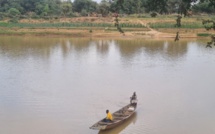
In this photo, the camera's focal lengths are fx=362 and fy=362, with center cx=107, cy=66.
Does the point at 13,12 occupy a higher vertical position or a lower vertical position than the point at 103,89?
higher

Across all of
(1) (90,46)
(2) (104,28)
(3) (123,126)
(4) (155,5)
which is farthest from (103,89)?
(2) (104,28)

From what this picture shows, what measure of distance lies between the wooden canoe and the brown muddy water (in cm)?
26

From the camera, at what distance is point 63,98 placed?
1614cm

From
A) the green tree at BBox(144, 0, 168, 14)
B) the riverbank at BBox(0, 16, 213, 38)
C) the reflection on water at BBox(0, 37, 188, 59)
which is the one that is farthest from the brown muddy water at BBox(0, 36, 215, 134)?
the riverbank at BBox(0, 16, 213, 38)

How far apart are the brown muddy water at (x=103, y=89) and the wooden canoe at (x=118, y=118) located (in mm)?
264

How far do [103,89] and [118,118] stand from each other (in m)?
5.18

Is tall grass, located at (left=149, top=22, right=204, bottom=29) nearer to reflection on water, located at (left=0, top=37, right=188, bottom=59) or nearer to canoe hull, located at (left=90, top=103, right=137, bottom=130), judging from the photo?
reflection on water, located at (left=0, top=37, right=188, bottom=59)

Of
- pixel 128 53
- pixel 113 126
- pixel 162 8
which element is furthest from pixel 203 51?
pixel 162 8

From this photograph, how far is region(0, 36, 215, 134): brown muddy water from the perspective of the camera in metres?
13.0

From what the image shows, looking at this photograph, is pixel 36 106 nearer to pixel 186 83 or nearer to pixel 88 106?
pixel 88 106

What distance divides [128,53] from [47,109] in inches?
665

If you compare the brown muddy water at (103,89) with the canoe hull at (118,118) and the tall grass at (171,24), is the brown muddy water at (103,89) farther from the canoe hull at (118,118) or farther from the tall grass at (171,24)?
the tall grass at (171,24)

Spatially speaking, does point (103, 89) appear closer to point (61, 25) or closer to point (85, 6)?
point (61, 25)

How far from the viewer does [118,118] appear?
498 inches
